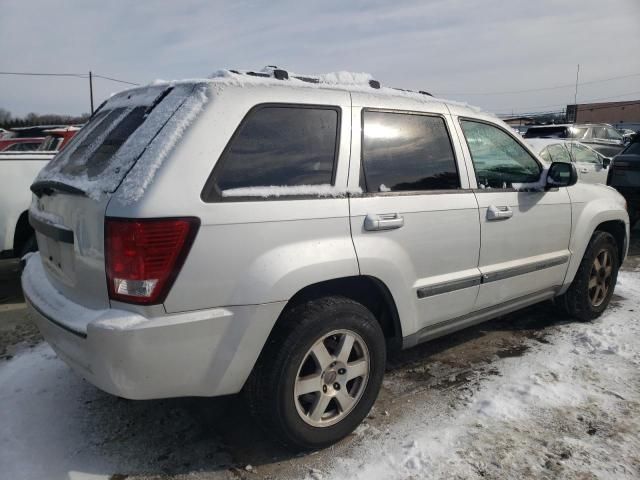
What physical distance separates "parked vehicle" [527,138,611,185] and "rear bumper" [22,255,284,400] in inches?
316

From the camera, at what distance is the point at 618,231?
15.1 feet

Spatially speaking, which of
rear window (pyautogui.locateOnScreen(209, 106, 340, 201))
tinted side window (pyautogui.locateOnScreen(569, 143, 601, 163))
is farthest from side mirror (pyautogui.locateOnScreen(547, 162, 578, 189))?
tinted side window (pyautogui.locateOnScreen(569, 143, 601, 163))

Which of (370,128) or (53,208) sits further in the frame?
(370,128)

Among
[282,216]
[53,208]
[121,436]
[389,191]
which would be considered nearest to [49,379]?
[121,436]

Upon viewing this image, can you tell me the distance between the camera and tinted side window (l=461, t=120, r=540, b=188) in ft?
11.0

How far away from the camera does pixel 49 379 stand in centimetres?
335

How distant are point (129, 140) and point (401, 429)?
6.65 feet

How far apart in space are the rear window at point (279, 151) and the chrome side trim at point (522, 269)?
141 centimetres

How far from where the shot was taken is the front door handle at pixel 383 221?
102 inches

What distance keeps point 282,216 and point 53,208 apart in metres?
1.18

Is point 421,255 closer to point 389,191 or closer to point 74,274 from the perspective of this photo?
point 389,191

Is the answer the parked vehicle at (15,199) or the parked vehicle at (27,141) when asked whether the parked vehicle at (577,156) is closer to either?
the parked vehicle at (15,199)

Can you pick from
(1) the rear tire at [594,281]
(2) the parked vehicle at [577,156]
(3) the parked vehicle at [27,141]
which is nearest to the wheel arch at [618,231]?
(1) the rear tire at [594,281]

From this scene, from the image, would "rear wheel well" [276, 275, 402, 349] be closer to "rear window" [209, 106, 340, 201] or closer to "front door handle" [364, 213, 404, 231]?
"front door handle" [364, 213, 404, 231]
